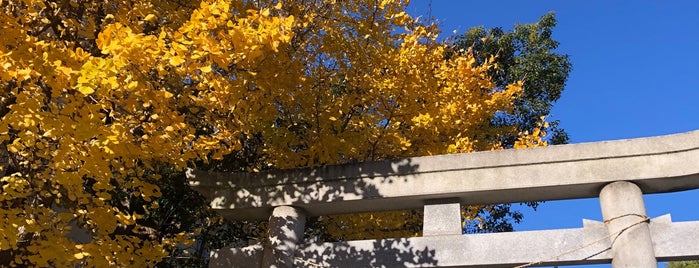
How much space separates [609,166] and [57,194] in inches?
240

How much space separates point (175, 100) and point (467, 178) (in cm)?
361

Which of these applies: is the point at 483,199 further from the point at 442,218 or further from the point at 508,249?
the point at 508,249

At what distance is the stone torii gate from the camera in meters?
4.52

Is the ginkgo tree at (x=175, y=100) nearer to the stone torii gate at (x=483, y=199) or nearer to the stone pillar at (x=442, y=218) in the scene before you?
the stone torii gate at (x=483, y=199)

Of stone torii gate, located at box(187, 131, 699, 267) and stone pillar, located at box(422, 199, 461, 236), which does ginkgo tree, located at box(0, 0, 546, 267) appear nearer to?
stone torii gate, located at box(187, 131, 699, 267)

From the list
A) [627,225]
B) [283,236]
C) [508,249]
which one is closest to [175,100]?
[283,236]

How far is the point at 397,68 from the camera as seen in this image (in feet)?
26.8

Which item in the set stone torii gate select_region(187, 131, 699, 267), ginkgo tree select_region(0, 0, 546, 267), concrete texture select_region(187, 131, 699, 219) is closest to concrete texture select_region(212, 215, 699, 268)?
stone torii gate select_region(187, 131, 699, 267)

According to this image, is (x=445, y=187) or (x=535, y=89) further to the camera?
(x=535, y=89)

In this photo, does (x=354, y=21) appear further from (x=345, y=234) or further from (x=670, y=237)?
(x=670, y=237)

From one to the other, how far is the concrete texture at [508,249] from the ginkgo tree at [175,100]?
1982 mm

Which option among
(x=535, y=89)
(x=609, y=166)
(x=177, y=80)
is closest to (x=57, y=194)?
(x=177, y=80)

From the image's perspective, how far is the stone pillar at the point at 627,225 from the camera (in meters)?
4.34

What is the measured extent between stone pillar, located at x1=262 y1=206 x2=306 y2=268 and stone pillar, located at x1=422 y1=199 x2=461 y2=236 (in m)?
1.45
